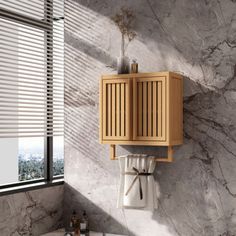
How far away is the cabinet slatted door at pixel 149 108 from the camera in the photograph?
94.8 inches

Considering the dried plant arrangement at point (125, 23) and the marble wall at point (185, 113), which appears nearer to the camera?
the marble wall at point (185, 113)

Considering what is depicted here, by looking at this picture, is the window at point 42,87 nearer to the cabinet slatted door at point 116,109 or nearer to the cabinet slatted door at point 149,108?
the cabinet slatted door at point 116,109

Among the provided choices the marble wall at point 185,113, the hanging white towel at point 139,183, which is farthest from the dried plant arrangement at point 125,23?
the hanging white towel at point 139,183

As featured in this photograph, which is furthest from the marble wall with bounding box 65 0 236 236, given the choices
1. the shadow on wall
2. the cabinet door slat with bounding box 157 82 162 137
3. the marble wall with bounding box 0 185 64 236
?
the cabinet door slat with bounding box 157 82 162 137

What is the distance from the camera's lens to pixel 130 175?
254 centimetres

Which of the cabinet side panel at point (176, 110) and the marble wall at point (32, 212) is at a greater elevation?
the cabinet side panel at point (176, 110)

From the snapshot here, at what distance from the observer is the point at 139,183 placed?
251cm

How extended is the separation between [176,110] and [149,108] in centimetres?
17

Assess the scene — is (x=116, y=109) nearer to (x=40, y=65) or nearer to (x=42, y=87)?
(x=42, y=87)

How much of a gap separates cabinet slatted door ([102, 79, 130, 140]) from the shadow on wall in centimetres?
60

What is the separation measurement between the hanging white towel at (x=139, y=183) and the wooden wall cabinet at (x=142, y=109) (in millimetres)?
131

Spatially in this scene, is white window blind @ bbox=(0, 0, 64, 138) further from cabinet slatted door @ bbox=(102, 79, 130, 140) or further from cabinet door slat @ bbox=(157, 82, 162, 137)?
cabinet door slat @ bbox=(157, 82, 162, 137)

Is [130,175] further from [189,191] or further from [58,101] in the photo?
[58,101]

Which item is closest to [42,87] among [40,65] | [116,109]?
[40,65]
